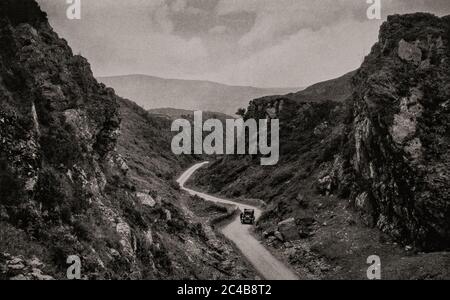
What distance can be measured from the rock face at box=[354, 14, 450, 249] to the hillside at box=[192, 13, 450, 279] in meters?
0.06

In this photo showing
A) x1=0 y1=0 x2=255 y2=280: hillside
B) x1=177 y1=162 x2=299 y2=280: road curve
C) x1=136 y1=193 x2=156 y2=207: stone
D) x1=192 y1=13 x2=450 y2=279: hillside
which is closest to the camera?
x1=0 y1=0 x2=255 y2=280: hillside

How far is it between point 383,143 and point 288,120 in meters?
37.3

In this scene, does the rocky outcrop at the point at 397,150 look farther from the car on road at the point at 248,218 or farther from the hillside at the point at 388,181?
the car on road at the point at 248,218

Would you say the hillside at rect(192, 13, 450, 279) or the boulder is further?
the boulder

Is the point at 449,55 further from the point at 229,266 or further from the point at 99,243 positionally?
the point at 99,243

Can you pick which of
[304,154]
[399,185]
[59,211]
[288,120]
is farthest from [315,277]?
[288,120]

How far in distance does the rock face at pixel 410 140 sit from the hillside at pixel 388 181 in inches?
2.5

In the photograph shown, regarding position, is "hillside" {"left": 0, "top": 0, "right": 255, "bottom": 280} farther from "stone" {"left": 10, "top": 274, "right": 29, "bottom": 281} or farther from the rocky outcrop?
the rocky outcrop

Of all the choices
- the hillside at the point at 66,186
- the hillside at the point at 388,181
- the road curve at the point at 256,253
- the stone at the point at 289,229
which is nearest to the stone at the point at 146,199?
the hillside at the point at 66,186

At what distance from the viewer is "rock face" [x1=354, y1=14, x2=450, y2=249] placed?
23.8 metres

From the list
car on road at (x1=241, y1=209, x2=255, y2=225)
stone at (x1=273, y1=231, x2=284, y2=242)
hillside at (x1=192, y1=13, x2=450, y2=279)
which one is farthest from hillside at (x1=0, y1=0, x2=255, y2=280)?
car on road at (x1=241, y1=209, x2=255, y2=225)

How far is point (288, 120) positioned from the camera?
215ft

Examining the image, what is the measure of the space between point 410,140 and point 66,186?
21703 mm

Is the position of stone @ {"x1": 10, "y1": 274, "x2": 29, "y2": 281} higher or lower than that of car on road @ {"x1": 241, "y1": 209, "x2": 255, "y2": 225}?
higher
